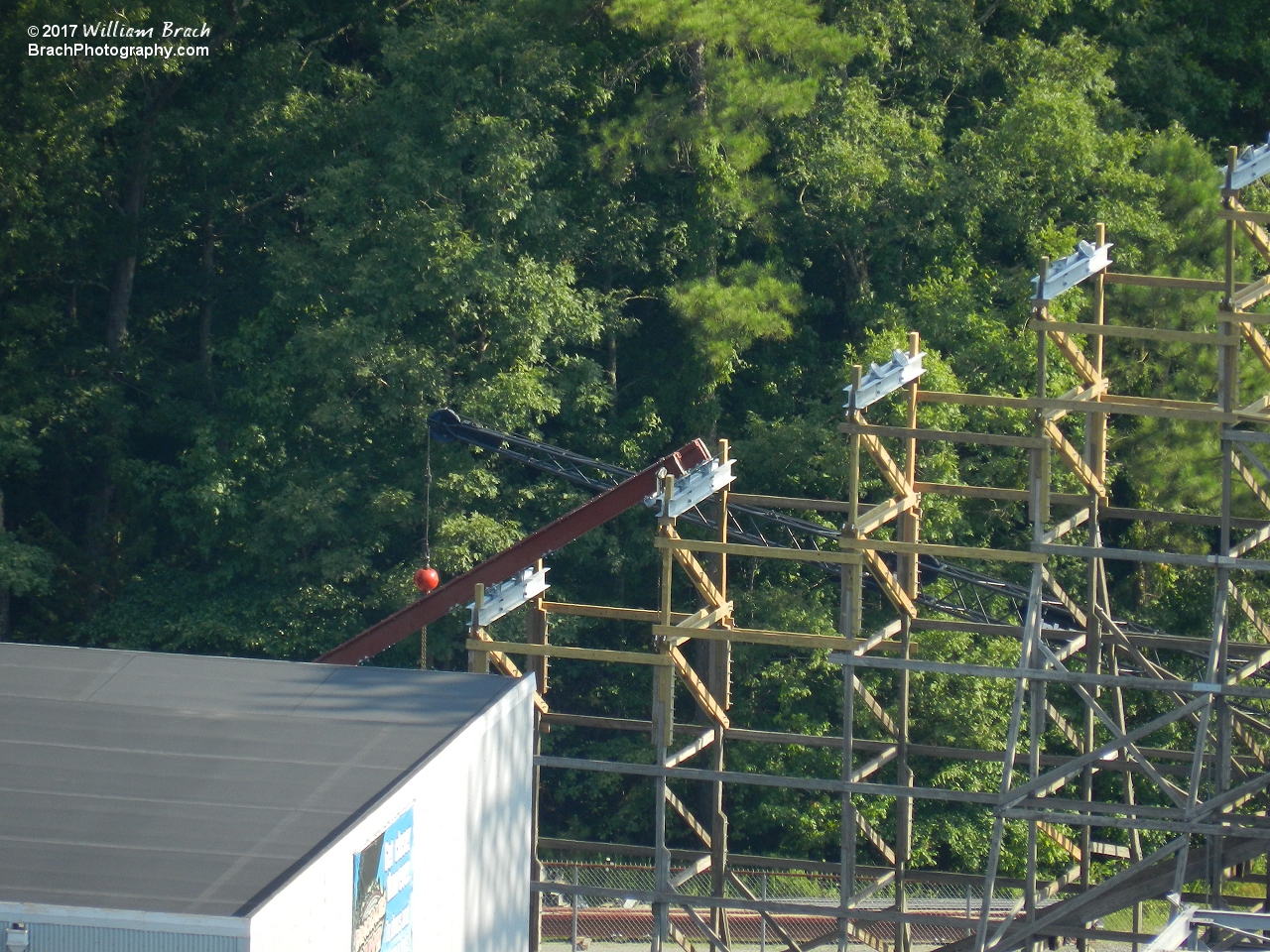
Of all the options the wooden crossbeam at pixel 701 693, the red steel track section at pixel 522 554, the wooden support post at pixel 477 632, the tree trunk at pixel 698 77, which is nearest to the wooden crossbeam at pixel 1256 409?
the red steel track section at pixel 522 554

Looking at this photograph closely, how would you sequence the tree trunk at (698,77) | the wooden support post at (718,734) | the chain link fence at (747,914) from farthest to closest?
the tree trunk at (698,77)
the chain link fence at (747,914)
the wooden support post at (718,734)

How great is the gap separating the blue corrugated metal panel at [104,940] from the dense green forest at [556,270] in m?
16.3

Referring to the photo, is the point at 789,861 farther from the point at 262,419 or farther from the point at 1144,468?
the point at 262,419

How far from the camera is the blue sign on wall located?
12.5 meters

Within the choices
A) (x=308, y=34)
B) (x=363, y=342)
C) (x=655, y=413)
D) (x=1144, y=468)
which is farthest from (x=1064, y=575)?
(x=308, y=34)

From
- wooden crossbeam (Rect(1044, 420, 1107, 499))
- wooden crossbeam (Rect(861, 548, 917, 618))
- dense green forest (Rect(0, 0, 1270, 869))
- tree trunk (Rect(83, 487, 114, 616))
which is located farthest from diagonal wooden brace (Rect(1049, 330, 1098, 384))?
tree trunk (Rect(83, 487, 114, 616))

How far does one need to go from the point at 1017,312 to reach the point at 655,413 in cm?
625

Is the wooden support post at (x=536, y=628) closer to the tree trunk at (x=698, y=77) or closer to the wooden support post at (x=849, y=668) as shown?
the wooden support post at (x=849, y=668)

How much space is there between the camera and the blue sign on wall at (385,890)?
493 inches

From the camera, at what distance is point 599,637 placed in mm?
30547

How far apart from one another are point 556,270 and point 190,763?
1644 cm

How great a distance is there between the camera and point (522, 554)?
19703 millimetres

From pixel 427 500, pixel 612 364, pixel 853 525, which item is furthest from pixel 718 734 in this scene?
pixel 612 364

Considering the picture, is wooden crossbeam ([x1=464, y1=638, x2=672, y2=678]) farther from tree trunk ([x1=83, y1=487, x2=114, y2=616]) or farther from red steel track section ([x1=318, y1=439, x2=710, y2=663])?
tree trunk ([x1=83, y1=487, x2=114, y2=616])
